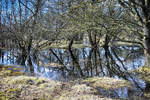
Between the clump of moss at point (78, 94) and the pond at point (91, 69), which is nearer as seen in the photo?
the clump of moss at point (78, 94)

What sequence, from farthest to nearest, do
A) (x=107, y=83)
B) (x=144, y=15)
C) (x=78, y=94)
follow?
(x=144, y=15) → (x=107, y=83) → (x=78, y=94)

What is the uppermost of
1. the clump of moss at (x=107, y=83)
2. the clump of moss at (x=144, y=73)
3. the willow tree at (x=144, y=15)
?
the willow tree at (x=144, y=15)

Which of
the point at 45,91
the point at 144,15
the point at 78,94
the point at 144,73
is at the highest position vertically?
the point at 144,15

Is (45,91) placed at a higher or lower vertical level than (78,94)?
higher

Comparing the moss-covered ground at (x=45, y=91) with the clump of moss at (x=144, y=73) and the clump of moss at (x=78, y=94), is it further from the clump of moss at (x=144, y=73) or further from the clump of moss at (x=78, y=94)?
the clump of moss at (x=144, y=73)

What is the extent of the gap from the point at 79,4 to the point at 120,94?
4.66 m

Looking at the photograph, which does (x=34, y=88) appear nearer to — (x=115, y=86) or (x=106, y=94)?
(x=106, y=94)

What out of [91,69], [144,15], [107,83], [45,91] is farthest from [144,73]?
[45,91]

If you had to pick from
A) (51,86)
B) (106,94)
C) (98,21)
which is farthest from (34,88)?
(98,21)

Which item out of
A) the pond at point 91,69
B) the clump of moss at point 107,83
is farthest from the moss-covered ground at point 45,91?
the pond at point 91,69

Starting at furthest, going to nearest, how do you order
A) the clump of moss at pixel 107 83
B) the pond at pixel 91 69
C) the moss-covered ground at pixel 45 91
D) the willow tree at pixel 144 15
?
the willow tree at pixel 144 15 < the clump of moss at pixel 107 83 < the pond at pixel 91 69 < the moss-covered ground at pixel 45 91

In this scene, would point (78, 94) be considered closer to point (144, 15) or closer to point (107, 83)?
point (107, 83)

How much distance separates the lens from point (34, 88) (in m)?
5.82

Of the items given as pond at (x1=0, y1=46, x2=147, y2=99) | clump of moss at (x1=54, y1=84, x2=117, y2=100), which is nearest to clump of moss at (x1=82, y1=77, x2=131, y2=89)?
pond at (x1=0, y1=46, x2=147, y2=99)
